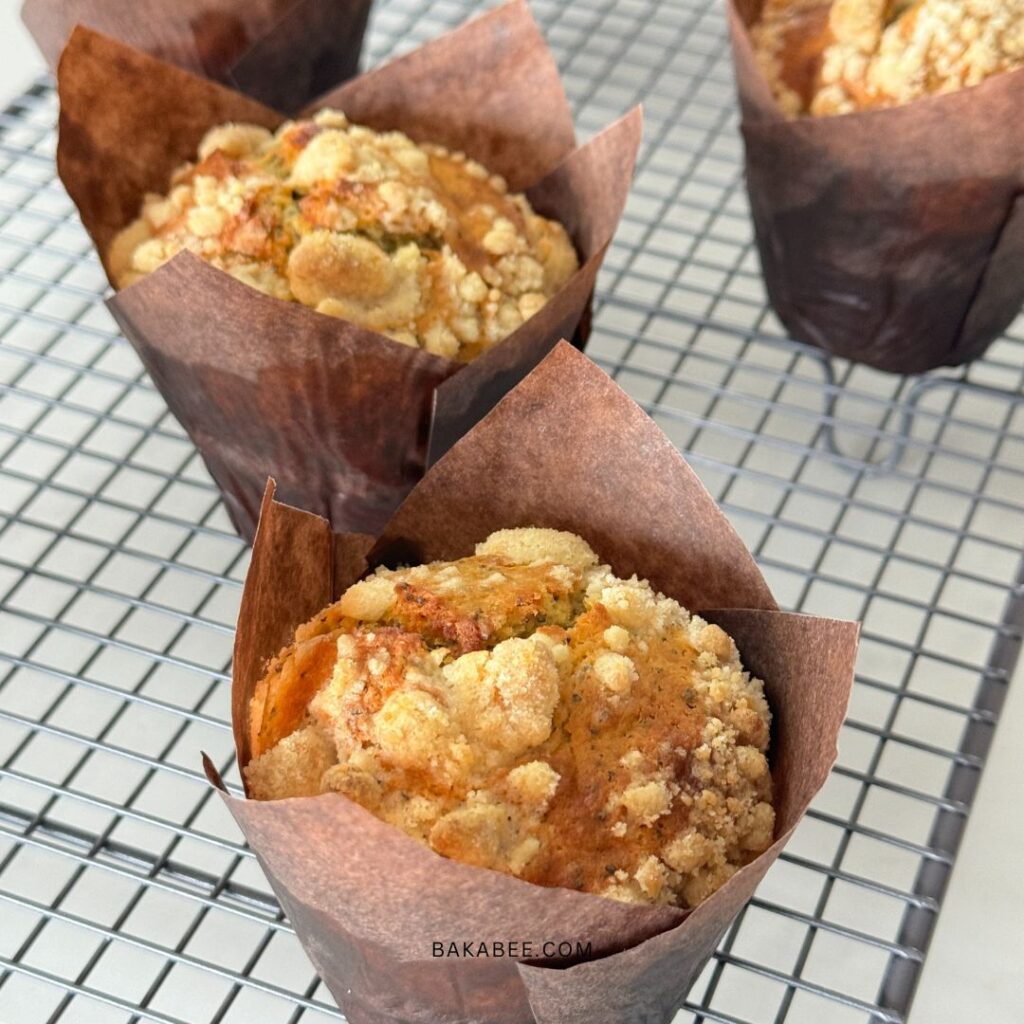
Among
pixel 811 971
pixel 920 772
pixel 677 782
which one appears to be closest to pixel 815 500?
pixel 920 772

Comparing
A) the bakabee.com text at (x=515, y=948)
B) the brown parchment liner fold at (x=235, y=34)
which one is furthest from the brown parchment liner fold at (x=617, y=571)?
the brown parchment liner fold at (x=235, y=34)

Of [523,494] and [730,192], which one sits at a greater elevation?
[523,494]

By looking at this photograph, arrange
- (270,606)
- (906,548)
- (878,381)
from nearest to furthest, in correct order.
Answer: (270,606) → (906,548) → (878,381)

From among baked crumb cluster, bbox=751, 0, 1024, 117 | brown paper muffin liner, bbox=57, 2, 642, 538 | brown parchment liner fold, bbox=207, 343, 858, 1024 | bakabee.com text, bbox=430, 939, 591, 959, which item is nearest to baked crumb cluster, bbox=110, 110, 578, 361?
brown paper muffin liner, bbox=57, 2, 642, 538

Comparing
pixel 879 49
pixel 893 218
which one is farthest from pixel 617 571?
pixel 879 49

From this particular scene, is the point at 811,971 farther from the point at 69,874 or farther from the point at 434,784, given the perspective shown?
the point at 69,874
